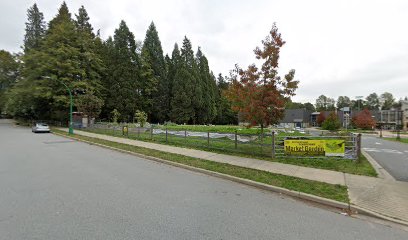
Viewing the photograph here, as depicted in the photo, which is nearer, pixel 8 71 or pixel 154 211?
pixel 154 211

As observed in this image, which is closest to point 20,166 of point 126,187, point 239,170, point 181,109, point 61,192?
point 61,192

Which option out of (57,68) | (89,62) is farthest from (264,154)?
(89,62)

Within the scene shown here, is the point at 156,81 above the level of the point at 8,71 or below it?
below

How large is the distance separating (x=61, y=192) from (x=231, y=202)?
13.8 feet

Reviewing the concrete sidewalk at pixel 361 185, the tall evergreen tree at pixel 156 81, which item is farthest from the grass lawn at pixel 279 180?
the tall evergreen tree at pixel 156 81

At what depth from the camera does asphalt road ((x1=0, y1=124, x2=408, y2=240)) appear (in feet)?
12.7

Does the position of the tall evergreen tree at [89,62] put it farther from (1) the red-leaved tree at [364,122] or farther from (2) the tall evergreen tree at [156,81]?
(1) the red-leaved tree at [364,122]

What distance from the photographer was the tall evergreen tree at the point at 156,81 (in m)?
49.9

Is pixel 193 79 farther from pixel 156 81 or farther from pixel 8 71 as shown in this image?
pixel 8 71

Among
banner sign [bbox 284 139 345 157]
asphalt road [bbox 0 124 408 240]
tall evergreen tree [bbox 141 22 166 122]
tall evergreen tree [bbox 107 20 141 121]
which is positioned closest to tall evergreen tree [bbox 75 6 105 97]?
tall evergreen tree [bbox 107 20 141 121]

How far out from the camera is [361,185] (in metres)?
6.77

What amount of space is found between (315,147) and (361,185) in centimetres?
371

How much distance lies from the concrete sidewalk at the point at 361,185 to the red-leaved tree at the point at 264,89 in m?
2.62

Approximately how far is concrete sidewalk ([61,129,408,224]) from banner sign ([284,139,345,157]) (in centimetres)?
151
